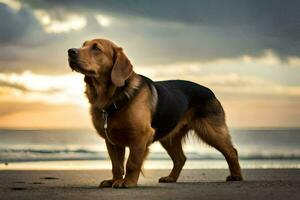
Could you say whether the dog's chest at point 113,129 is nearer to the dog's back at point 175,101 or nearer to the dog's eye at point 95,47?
the dog's back at point 175,101

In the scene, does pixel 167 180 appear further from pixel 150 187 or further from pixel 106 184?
pixel 106 184

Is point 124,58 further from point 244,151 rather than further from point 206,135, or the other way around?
point 244,151

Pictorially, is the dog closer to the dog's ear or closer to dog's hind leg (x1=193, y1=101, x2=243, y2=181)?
the dog's ear

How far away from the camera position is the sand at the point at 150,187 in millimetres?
8094

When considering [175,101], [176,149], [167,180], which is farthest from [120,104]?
[176,149]

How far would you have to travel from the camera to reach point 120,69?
914cm

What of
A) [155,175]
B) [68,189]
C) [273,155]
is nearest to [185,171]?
[155,175]

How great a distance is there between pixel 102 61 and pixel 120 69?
0.24 m

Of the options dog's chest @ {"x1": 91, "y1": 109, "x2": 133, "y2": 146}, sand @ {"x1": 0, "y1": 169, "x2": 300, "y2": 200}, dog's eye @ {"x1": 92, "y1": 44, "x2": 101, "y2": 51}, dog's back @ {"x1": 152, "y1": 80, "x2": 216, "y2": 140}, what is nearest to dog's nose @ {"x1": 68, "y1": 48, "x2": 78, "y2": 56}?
dog's eye @ {"x1": 92, "y1": 44, "x2": 101, "y2": 51}

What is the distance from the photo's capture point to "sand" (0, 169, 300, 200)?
26.6 feet

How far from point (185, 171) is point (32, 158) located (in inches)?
256

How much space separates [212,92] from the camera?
36.2 ft

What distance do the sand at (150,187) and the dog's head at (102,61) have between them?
1392mm

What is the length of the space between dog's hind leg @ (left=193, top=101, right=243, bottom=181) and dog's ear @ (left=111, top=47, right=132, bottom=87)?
191 cm
